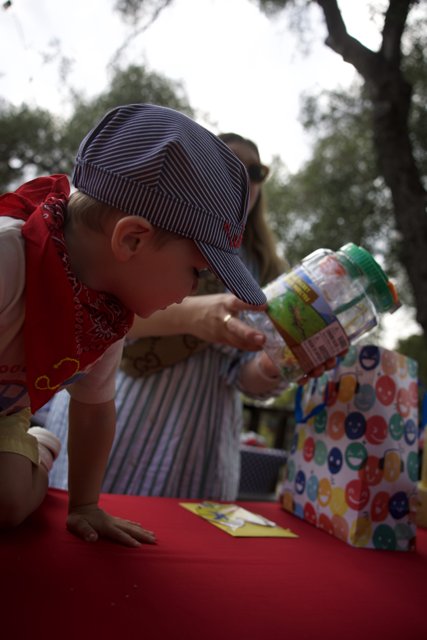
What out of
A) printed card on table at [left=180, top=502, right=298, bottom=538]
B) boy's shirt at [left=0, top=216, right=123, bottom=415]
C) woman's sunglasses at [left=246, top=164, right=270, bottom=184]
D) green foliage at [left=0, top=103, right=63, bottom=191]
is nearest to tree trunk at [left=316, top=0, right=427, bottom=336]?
woman's sunglasses at [left=246, top=164, right=270, bottom=184]

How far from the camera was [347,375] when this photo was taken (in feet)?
4.17

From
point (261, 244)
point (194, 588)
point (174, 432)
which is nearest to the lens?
point (194, 588)

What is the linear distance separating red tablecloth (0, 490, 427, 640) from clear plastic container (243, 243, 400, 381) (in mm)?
362

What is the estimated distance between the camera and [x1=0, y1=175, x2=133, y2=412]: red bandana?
0.74 metres

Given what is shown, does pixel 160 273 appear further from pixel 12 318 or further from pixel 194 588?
pixel 194 588

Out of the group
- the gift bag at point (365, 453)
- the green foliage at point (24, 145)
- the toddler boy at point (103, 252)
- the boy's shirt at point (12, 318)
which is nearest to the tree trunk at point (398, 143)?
the gift bag at point (365, 453)

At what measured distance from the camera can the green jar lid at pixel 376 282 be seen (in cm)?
118

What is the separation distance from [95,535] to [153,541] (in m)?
0.10

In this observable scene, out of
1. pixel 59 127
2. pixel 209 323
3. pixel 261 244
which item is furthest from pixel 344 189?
pixel 209 323

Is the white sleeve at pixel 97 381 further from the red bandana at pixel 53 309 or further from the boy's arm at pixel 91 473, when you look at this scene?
the red bandana at pixel 53 309

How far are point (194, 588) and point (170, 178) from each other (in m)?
0.53

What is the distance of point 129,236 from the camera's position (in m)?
0.78

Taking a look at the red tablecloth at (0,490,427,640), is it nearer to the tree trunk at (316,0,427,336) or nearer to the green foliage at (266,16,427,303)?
the tree trunk at (316,0,427,336)

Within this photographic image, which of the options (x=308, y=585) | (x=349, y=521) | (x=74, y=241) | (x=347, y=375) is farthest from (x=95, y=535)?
(x=347, y=375)
